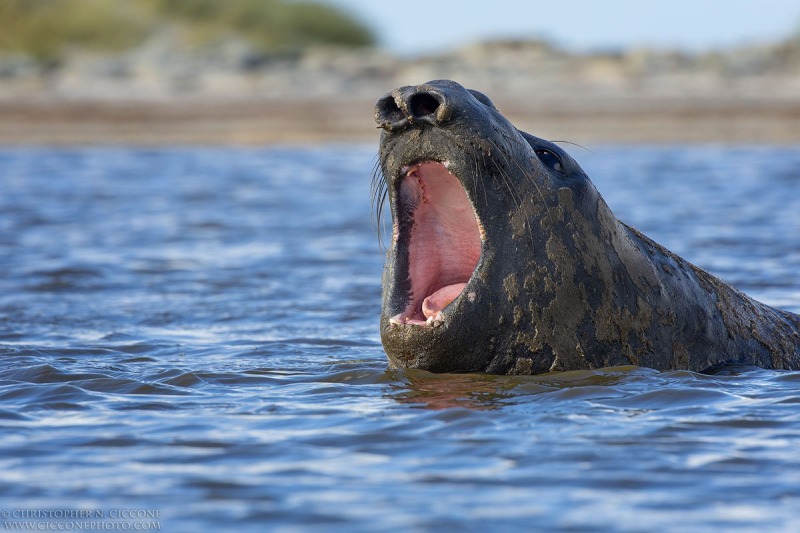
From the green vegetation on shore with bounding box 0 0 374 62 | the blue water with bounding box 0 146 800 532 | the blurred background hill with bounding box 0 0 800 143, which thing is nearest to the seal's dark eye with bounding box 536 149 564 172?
the blue water with bounding box 0 146 800 532

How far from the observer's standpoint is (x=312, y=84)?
99.2 feet

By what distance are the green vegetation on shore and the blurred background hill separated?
85mm

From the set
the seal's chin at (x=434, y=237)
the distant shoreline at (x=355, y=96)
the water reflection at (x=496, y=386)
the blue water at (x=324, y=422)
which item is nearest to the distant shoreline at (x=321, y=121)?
the distant shoreline at (x=355, y=96)

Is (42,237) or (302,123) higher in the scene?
(302,123)

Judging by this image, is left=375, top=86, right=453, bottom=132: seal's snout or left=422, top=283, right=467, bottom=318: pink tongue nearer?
left=375, top=86, right=453, bottom=132: seal's snout

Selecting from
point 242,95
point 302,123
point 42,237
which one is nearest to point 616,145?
point 302,123

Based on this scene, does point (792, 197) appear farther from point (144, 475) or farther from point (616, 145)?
point (144, 475)

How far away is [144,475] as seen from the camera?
15.4 ft

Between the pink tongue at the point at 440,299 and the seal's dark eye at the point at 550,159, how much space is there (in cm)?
71

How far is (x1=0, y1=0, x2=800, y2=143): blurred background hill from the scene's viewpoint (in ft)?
86.9

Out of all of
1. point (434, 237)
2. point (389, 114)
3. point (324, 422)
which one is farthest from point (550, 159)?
point (324, 422)

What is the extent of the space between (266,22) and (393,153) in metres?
39.6

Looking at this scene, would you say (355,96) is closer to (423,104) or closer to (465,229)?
(465,229)

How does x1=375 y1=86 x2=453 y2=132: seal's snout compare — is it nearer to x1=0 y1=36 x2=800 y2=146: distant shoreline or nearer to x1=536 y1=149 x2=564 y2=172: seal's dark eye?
x1=536 y1=149 x2=564 y2=172: seal's dark eye
